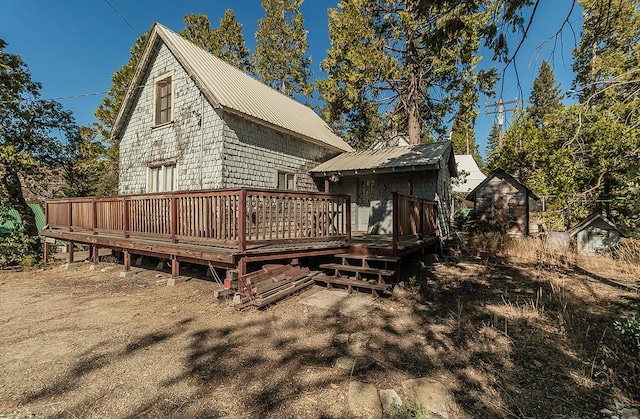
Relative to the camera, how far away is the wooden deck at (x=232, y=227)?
5484 millimetres

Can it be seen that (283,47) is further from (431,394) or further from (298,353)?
(431,394)

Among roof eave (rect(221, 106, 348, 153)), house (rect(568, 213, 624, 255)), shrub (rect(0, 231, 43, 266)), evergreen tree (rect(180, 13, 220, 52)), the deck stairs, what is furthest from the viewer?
evergreen tree (rect(180, 13, 220, 52))

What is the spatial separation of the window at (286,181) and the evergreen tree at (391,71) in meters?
6.29

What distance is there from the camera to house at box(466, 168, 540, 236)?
468 inches

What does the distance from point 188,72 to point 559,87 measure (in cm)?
5095

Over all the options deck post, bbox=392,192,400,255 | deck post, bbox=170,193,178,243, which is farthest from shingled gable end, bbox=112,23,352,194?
deck post, bbox=392,192,400,255

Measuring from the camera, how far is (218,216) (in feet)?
19.0

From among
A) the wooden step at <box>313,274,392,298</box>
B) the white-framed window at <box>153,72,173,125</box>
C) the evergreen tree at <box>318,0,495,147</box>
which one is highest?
the evergreen tree at <box>318,0,495,147</box>

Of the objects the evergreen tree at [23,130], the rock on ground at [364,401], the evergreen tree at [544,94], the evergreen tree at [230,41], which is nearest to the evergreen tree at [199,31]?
the evergreen tree at [230,41]

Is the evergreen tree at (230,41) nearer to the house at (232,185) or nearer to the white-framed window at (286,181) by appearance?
the house at (232,185)

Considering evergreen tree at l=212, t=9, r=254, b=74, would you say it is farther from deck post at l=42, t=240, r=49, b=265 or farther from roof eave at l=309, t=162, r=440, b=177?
deck post at l=42, t=240, r=49, b=265

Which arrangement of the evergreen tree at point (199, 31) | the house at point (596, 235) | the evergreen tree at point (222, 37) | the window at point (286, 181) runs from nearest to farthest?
the house at point (596, 235)
the window at point (286, 181)
the evergreen tree at point (199, 31)
the evergreen tree at point (222, 37)

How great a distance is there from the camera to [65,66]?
611 inches

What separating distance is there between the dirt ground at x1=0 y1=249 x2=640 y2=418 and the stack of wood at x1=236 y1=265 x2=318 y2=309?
18 centimetres
